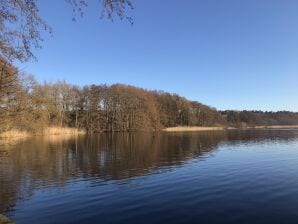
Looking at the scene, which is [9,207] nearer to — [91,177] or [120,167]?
[91,177]

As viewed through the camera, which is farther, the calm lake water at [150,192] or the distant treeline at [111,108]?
the distant treeline at [111,108]

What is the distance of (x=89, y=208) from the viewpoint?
18391 mm

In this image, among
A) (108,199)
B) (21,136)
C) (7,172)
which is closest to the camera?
(108,199)

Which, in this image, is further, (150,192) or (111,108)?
(111,108)

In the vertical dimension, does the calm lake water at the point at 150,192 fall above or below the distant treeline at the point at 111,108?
below

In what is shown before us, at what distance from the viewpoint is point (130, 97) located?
119562 mm

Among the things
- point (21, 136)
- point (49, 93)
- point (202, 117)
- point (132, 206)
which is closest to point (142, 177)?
point (132, 206)

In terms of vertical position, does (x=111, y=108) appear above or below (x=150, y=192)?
above

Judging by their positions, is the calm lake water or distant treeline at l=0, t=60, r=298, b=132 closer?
the calm lake water

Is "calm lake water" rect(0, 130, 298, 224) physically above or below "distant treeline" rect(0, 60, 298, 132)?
below

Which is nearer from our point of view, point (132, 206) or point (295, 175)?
point (132, 206)

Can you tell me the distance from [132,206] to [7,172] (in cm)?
1592

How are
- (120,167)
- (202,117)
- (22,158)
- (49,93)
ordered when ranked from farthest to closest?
(202,117) < (49,93) < (22,158) < (120,167)

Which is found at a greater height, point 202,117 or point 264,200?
point 202,117
